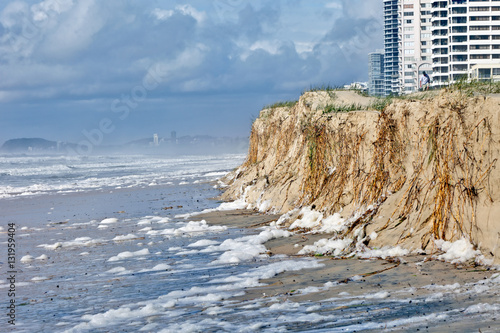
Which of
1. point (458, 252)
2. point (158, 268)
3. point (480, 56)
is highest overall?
point (480, 56)

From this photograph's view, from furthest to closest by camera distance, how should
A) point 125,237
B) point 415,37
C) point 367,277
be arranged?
1. point 415,37
2. point 125,237
3. point 367,277

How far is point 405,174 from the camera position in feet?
36.2

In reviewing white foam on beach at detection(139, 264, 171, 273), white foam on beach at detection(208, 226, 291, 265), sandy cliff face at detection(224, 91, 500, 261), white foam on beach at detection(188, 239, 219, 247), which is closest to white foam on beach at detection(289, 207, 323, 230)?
sandy cliff face at detection(224, 91, 500, 261)

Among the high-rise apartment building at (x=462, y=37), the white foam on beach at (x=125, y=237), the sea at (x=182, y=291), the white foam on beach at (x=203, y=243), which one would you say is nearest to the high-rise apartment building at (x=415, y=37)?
the high-rise apartment building at (x=462, y=37)

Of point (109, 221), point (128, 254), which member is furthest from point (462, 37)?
point (128, 254)

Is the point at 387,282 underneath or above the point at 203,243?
above

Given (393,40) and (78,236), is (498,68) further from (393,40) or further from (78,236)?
(393,40)

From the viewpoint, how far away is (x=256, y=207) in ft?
56.5

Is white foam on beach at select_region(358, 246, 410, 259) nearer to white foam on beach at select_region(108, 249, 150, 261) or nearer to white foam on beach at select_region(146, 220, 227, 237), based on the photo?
white foam on beach at select_region(108, 249, 150, 261)

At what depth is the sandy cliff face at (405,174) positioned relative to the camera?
8781mm

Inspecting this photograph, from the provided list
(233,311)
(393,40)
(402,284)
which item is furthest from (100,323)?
(393,40)

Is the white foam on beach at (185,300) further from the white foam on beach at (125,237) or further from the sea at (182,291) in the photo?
the white foam on beach at (125,237)

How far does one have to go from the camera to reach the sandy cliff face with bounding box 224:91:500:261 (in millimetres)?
8781

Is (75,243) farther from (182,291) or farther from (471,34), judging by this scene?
(471,34)
